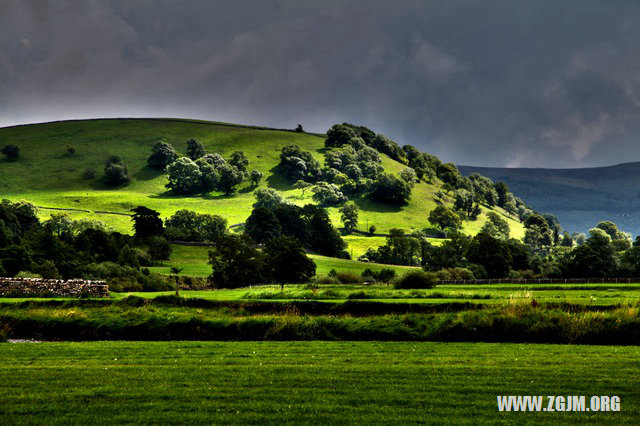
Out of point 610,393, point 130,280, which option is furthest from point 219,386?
point 130,280

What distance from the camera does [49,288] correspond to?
5081 centimetres

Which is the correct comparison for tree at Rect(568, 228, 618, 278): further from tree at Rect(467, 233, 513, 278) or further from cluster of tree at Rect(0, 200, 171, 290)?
cluster of tree at Rect(0, 200, 171, 290)

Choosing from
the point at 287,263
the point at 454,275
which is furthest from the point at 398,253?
the point at 287,263

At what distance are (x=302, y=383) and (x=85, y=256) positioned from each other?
85441mm

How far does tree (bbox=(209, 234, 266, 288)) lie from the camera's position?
301ft

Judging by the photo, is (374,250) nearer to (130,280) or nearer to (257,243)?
(257,243)

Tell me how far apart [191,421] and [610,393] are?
12.1m

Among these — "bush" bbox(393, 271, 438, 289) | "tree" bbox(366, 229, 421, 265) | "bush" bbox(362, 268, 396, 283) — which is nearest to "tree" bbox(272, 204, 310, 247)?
"tree" bbox(366, 229, 421, 265)

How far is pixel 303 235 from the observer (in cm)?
16275

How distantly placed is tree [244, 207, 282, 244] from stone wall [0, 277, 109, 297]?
102 metres

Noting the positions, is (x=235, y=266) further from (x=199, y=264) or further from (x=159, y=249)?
(x=159, y=249)

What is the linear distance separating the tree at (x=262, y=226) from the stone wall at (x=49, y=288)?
10244 centimetres

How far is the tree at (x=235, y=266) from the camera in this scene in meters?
91.6

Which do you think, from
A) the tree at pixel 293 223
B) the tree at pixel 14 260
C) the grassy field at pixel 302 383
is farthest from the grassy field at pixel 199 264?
the grassy field at pixel 302 383
